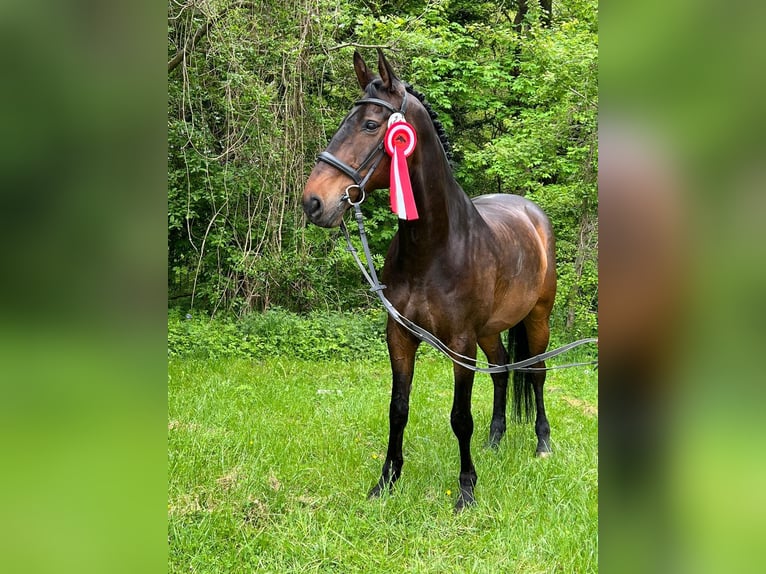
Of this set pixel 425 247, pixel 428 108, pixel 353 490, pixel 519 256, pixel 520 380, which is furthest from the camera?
pixel 520 380

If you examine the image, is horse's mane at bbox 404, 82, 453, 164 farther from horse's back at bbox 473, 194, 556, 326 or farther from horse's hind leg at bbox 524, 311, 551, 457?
horse's hind leg at bbox 524, 311, 551, 457

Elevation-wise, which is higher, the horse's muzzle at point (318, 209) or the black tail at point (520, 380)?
the horse's muzzle at point (318, 209)

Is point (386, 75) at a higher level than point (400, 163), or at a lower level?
higher

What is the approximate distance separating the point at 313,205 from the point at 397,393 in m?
1.24

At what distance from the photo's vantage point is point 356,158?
2.60 m

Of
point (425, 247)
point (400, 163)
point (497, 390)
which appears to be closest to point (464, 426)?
point (425, 247)

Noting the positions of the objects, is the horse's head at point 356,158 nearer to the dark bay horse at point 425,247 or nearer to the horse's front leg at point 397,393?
the dark bay horse at point 425,247

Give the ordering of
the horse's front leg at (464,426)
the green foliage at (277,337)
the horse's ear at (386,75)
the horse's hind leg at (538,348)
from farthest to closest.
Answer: the green foliage at (277,337) < the horse's hind leg at (538,348) < the horse's front leg at (464,426) < the horse's ear at (386,75)

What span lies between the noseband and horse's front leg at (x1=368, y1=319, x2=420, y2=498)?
0.88m

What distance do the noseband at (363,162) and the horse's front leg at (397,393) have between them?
2.88ft

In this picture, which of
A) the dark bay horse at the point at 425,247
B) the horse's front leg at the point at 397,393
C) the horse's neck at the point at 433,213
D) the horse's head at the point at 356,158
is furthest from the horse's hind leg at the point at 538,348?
the horse's head at the point at 356,158

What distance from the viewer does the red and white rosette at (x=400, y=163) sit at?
2.60 metres

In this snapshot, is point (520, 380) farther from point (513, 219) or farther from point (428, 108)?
point (428, 108)
